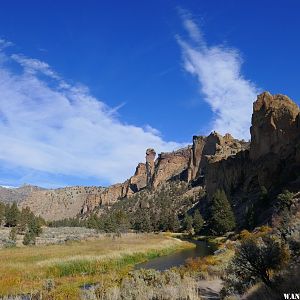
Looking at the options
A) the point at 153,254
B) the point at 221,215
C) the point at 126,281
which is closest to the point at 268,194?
the point at 221,215

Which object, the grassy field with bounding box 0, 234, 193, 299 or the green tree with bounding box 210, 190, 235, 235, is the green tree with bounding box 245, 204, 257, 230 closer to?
the green tree with bounding box 210, 190, 235, 235

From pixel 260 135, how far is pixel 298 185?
6135cm

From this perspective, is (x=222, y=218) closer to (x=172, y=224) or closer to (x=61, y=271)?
(x=172, y=224)

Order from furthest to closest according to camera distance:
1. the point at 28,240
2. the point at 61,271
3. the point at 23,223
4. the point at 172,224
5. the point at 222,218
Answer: the point at 172,224
the point at 23,223
the point at 222,218
the point at 28,240
the point at 61,271

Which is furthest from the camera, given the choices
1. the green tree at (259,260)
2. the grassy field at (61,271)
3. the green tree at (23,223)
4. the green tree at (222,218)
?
the green tree at (23,223)

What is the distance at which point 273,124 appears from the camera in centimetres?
12575

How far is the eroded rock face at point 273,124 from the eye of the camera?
389 ft

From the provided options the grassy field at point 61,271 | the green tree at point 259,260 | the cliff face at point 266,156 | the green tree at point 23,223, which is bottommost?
the grassy field at point 61,271

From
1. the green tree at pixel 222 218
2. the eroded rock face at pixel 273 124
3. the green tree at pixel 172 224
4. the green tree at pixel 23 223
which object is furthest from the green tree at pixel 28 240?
the eroded rock face at pixel 273 124

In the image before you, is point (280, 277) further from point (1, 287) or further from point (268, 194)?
point (268, 194)

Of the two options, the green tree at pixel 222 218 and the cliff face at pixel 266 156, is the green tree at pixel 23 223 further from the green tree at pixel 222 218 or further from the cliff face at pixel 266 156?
the cliff face at pixel 266 156

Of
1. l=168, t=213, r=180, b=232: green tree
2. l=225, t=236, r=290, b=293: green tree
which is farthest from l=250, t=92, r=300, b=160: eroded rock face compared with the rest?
l=225, t=236, r=290, b=293: green tree

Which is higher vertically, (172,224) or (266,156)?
(266,156)

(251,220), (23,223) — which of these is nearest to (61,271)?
(251,220)
